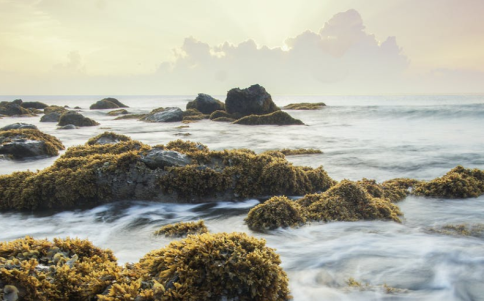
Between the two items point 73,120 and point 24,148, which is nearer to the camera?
point 24,148

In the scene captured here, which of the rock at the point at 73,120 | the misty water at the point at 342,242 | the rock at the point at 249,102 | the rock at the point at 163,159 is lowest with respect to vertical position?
the misty water at the point at 342,242

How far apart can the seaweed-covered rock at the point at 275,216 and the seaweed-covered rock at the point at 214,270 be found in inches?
68.3

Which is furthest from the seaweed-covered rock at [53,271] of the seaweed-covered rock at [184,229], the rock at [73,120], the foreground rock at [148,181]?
the rock at [73,120]

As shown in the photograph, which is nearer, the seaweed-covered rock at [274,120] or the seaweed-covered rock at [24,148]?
the seaweed-covered rock at [24,148]

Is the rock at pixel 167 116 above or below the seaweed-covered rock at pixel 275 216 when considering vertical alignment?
above

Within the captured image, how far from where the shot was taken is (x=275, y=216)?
4.34 metres

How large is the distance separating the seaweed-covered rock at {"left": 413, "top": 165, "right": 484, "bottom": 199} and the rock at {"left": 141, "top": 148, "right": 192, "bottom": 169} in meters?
4.33

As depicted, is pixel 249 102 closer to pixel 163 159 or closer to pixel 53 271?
pixel 163 159

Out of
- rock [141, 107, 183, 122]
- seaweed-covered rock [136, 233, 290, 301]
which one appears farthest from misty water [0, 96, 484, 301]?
rock [141, 107, 183, 122]

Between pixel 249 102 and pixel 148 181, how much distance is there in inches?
779

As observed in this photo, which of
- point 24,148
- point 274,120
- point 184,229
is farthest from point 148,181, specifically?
point 274,120

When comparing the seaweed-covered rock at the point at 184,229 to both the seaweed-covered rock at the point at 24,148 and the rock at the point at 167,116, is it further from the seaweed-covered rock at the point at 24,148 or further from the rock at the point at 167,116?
the rock at the point at 167,116

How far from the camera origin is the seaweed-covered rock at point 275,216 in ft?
14.1

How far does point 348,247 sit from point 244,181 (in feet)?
7.55
